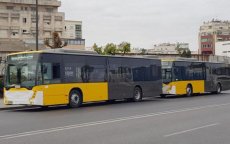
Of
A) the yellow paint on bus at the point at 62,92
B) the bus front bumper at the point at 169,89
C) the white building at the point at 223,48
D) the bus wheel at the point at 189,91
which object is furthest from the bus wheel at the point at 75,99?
the white building at the point at 223,48

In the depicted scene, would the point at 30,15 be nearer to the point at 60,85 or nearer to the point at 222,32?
the point at 60,85

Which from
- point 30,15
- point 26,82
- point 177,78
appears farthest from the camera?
point 30,15

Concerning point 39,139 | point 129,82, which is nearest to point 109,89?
point 129,82

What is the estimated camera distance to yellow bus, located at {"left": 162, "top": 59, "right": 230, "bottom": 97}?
3331 centimetres

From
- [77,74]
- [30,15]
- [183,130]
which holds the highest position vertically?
[30,15]

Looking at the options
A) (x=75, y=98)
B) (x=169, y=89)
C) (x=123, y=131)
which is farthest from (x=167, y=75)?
(x=123, y=131)

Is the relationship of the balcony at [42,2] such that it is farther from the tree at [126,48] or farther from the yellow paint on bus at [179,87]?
the yellow paint on bus at [179,87]

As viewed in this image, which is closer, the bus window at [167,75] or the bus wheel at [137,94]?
the bus wheel at [137,94]

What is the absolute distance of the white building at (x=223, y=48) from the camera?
169125 millimetres

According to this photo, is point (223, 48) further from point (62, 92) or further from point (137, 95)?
point (62, 92)

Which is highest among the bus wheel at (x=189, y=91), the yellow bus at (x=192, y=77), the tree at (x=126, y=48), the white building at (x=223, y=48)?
the white building at (x=223, y=48)

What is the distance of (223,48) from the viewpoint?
6718 inches

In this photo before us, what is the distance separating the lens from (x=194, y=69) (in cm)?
3609

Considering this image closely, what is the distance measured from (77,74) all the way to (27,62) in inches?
119
